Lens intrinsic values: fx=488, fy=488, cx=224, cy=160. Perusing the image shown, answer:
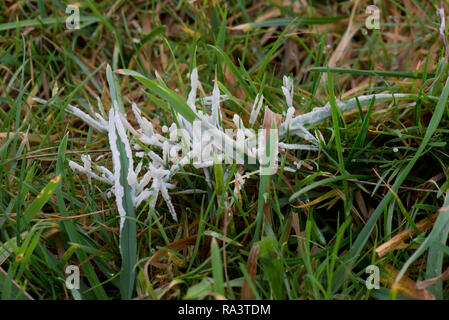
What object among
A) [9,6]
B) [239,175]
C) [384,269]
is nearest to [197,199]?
[239,175]

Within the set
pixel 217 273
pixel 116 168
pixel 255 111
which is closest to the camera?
pixel 217 273

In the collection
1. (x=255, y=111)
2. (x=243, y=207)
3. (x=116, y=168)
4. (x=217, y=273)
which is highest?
(x=255, y=111)

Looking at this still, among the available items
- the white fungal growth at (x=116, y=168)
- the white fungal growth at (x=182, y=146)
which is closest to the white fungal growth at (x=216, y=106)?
the white fungal growth at (x=182, y=146)

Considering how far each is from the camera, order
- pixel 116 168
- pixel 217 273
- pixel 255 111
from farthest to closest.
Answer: pixel 255 111 < pixel 116 168 < pixel 217 273

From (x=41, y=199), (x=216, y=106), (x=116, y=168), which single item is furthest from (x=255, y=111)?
(x=41, y=199)

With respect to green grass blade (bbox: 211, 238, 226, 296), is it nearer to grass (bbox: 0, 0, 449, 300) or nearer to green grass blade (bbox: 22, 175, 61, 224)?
grass (bbox: 0, 0, 449, 300)

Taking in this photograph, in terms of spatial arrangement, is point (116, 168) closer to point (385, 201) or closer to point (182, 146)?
point (182, 146)

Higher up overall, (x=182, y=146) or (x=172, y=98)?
(x=172, y=98)

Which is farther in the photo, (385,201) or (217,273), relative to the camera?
(385,201)

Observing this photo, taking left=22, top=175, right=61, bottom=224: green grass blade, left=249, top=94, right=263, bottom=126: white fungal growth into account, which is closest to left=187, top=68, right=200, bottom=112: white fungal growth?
left=249, top=94, right=263, bottom=126: white fungal growth

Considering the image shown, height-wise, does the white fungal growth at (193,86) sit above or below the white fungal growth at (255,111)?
above

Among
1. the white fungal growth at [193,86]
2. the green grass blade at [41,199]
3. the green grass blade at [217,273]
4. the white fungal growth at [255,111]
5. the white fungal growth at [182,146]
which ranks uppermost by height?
the white fungal growth at [193,86]

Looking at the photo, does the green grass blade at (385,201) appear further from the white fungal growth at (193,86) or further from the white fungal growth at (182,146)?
the white fungal growth at (193,86)
